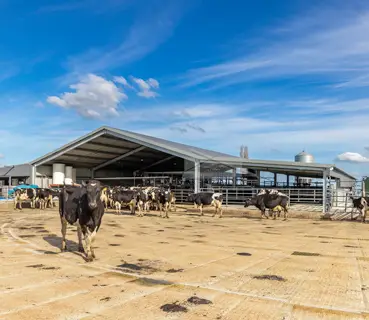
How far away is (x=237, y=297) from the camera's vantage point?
523 cm

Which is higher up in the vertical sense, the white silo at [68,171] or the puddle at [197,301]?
the white silo at [68,171]

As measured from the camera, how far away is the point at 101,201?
27.6 feet

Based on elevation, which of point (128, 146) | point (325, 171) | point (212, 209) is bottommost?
point (212, 209)

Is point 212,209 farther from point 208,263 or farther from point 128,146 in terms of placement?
point 208,263

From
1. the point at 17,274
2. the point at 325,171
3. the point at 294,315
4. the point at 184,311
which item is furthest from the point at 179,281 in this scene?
the point at 325,171

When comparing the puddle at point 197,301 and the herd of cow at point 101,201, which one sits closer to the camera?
the puddle at point 197,301

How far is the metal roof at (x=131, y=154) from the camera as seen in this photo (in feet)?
89.0

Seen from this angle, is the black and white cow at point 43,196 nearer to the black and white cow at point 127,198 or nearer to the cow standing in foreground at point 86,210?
the black and white cow at point 127,198

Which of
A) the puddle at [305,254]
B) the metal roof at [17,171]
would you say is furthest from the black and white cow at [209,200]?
Answer: the metal roof at [17,171]

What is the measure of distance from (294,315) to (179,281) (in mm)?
2121

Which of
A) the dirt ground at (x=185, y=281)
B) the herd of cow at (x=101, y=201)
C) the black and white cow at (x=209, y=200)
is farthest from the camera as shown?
the black and white cow at (x=209, y=200)

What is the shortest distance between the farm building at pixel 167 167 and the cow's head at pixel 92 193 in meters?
17.9

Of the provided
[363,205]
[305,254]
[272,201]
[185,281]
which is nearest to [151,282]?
[185,281]

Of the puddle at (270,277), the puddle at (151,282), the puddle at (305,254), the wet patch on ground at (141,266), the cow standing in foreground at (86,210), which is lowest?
the puddle at (305,254)
